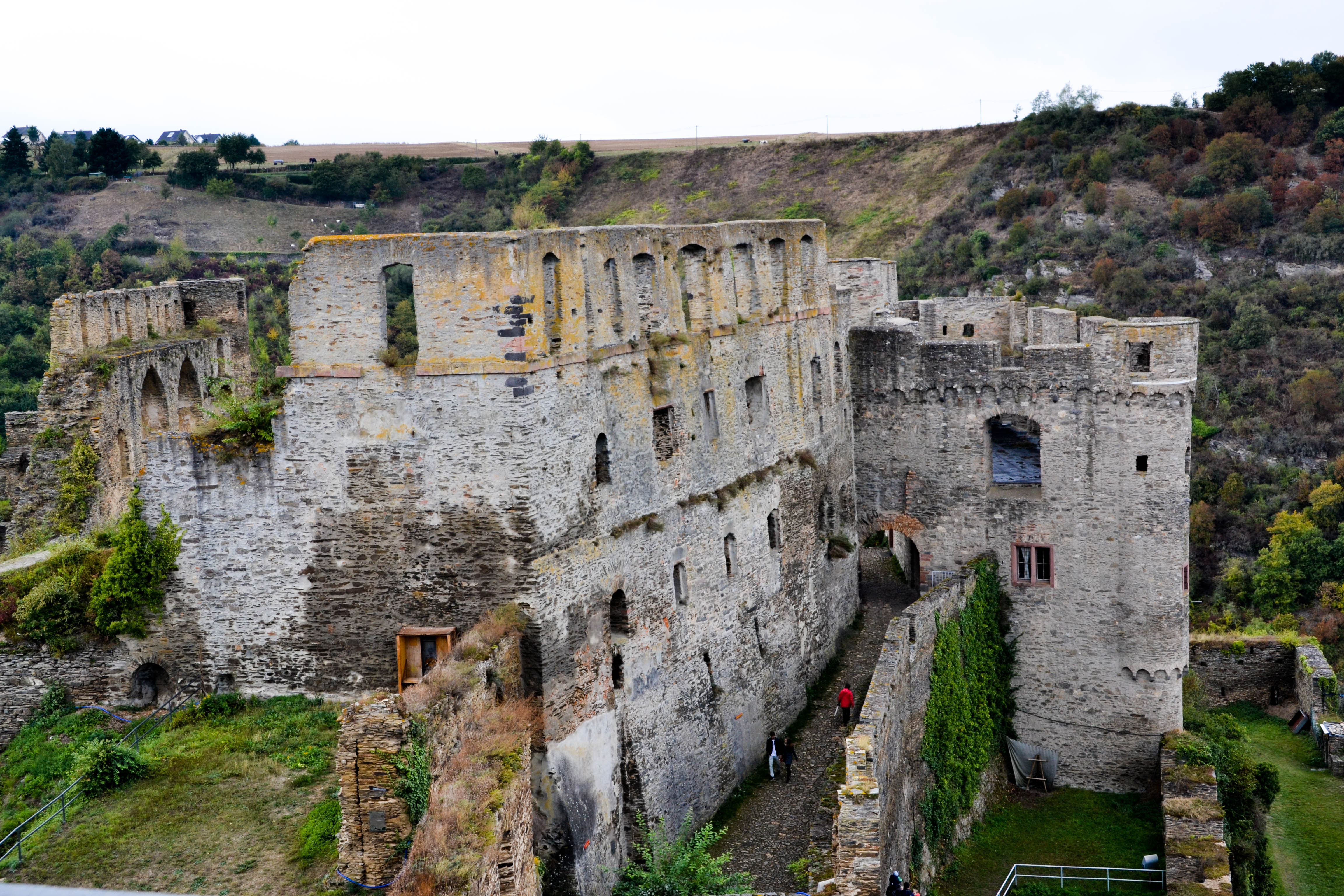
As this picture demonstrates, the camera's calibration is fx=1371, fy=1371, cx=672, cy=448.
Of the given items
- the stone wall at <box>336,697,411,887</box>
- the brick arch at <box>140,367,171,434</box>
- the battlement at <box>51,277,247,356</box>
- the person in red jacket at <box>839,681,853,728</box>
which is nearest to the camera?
the stone wall at <box>336,697,411,887</box>

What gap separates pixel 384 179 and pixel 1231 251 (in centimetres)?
4999

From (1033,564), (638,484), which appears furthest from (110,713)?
(1033,564)

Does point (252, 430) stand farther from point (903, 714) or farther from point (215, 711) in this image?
point (903, 714)

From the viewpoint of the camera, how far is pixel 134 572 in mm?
21031

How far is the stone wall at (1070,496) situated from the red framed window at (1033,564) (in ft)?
0.17

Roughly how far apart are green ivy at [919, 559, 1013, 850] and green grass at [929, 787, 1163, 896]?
801mm

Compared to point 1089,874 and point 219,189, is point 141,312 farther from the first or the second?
point 219,189

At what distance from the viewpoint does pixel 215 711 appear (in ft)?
68.4

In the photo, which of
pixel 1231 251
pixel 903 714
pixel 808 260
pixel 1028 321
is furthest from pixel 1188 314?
pixel 903 714

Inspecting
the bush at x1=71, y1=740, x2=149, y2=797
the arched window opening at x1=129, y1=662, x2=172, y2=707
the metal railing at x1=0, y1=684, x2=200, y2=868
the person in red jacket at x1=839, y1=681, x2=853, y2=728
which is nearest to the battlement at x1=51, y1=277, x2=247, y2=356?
the arched window opening at x1=129, y1=662, x2=172, y2=707

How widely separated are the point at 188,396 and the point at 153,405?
1.39 metres

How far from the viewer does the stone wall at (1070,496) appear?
1176 inches

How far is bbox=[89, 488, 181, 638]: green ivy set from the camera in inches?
826

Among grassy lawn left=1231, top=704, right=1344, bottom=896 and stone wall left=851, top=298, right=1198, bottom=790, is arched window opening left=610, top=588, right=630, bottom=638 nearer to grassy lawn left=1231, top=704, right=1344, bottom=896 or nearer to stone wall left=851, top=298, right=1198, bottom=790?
stone wall left=851, top=298, right=1198, bottom=790
